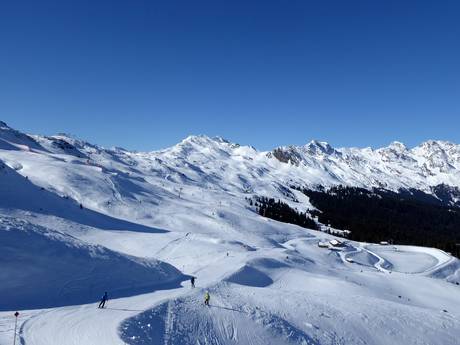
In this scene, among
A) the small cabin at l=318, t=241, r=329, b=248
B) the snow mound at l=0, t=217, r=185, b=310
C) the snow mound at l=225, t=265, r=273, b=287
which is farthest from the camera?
the small cabin at l=318, t=241, r=329, b=248

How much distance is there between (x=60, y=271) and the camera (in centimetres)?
4325

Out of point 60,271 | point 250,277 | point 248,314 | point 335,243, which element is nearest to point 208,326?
point 248,314

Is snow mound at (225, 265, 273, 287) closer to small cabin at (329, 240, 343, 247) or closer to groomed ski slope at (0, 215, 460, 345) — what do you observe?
groomed ski slope at (0, 215, 460, 345)

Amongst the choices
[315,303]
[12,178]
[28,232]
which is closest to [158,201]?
[12,178]

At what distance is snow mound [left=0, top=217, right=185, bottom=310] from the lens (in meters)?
37.8

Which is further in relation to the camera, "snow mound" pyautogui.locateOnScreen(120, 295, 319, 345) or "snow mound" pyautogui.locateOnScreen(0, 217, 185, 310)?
"snow mound" pyautogui.locateOnScreen(0, 217, 185, 310)

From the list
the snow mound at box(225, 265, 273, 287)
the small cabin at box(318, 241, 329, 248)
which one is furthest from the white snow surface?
the small cabin at box(318, 241, 329, 248)

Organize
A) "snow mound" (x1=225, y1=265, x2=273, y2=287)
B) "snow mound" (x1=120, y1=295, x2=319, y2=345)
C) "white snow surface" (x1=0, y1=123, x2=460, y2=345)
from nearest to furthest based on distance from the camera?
"snow mound" (x1=120, y1=295, x2=319, y2=345) → "white snow surface" (x1=0, y1=123, x2=460, y2=345) → "snow mound" (x1=225, y1=265, x2=273, y2=287)

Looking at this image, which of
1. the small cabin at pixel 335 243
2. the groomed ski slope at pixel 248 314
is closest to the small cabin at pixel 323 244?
the small cabin at pixel 335 243

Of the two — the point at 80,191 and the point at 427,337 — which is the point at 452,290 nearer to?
the point at 427,337

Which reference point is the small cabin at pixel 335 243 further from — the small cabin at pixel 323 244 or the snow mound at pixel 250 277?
the snow mound at pixel 250 277

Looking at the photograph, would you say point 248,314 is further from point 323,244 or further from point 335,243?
point 335,243

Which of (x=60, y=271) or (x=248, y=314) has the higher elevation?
(x=60, y=271)

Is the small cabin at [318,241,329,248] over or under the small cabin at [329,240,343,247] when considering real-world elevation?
under
